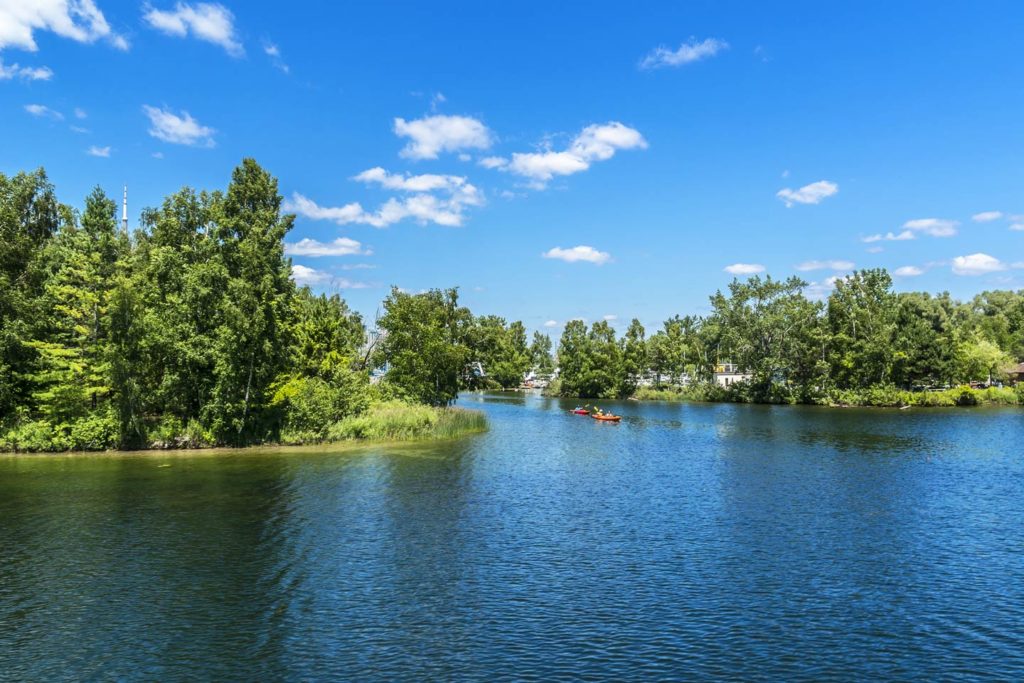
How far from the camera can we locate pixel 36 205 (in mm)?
65125

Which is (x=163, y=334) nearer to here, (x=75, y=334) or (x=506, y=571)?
(x=75, y=334)

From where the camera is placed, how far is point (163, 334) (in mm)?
56906

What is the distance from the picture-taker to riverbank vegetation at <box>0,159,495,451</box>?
55844mm

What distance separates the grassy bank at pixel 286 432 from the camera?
55.0 meters

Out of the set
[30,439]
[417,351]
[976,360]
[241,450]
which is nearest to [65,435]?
[30,439]

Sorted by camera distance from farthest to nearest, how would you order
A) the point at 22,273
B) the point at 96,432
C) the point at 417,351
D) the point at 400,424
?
the point at 417,351 → the point at 400,424 → the point at 22,273 → the point at 96,432

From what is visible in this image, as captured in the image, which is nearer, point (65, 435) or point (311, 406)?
point (65, 435)

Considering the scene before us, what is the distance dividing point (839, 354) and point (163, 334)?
116 m

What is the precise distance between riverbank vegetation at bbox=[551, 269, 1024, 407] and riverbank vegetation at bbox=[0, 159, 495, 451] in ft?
280

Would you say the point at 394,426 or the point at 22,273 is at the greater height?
the point at 22,273

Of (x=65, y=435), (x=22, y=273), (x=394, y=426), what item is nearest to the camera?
(x=65, y=435)

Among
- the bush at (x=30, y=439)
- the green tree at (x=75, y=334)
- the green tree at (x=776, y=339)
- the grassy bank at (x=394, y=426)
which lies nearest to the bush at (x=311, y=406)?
Answer: the grassy bank at (x=394, y=426)

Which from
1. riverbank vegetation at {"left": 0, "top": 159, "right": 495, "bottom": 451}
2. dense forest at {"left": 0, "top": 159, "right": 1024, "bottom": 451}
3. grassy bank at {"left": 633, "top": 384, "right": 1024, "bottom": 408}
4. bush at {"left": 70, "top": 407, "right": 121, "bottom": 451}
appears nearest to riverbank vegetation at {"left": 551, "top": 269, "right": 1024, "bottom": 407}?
grassy bank at {"left": 633, "top": 384, "right": 1024, "bottom": 408}

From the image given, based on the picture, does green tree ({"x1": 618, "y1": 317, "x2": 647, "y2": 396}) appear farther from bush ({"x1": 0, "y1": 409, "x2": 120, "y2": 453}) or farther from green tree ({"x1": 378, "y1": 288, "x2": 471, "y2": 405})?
bush ({"x1": 0, "y1": 409, "x2": 120, "y2": 453})
